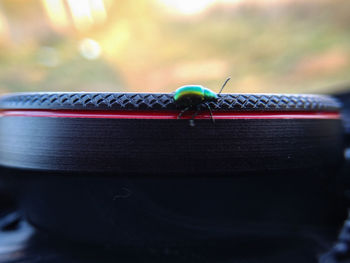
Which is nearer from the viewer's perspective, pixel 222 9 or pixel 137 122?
pixel 137 122

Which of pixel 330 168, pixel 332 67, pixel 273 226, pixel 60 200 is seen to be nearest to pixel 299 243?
pixel 273 226

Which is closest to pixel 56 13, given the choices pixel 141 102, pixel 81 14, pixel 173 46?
pixel 81 14

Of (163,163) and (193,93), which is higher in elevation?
(193,93)

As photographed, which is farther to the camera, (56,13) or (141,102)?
(56,13)

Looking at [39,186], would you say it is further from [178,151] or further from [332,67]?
[332,67]

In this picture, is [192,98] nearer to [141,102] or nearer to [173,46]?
[141,102]

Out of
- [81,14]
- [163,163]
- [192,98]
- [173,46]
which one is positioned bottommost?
[163,163]

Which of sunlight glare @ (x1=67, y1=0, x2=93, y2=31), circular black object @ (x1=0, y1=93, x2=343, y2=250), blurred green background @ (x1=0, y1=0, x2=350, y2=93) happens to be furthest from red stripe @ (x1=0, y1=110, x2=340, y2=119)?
sunlight glare @ (x1=67, y1=0, x2=93, y2=31)
